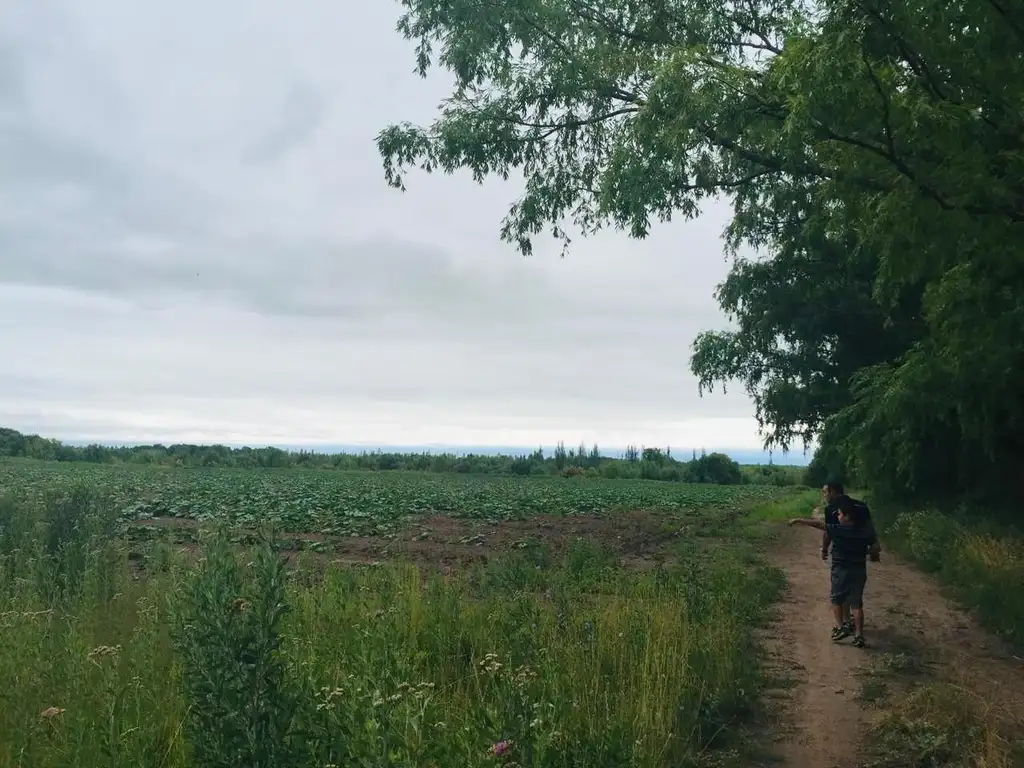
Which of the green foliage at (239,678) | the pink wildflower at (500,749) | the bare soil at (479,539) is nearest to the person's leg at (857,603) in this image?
the bare soil at (479,539)

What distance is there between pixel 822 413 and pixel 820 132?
17.5 meters

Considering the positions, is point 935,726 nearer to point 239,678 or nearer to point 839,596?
point 839,596

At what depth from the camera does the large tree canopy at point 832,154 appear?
732cm

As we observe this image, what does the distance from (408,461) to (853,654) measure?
2901 inches

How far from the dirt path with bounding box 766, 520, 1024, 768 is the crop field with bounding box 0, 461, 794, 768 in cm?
43

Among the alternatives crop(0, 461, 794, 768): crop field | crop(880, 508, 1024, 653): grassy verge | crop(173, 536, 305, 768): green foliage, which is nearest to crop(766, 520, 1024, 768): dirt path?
crop(880, 508, 1024, 653): grassy verge

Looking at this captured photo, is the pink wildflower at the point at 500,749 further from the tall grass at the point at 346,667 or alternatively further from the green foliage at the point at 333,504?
the green foliage at the point at 333,504

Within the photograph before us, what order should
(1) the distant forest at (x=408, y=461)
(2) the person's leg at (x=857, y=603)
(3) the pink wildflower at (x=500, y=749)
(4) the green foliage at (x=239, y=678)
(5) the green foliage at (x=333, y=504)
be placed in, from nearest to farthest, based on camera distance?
(3) the pink wildflower at (x=500, y=749), (4) the green foliage at (x=239, y=678), (2) the person's leg at (x=857, y=603), (5) the green foliage at (x=333, y=504), (1) the distant forest at (x=408, y=461)

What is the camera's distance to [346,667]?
5.73m

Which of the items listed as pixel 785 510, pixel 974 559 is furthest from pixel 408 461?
pixel 974 559

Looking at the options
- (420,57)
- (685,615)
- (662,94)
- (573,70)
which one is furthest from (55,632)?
(420,57)

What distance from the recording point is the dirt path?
6.12m

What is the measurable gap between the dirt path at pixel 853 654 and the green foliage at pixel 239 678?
3557 millimetres

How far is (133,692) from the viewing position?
4.78 meters
